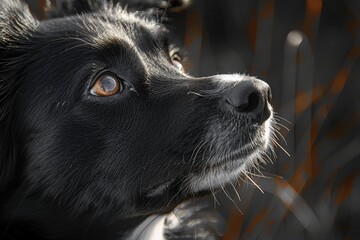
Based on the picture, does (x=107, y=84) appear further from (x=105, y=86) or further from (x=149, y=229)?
(x=149, y=229)

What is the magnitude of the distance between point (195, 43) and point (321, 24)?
1793mm

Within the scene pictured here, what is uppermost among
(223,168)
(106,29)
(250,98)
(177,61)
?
(106,29)

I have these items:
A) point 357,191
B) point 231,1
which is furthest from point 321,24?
point 357,191

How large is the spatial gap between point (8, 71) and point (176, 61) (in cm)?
92

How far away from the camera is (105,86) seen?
9.20 feet

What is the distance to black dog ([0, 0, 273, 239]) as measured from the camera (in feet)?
8.97

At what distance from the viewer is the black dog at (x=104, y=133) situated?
8.97 ft

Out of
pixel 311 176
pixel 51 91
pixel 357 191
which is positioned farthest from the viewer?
pixel 357 191

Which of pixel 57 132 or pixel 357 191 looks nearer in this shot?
pixel 57 132

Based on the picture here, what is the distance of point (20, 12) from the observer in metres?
2.99

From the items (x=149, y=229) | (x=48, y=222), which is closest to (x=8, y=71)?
(x=48, y=222)

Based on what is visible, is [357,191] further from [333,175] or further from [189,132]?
[189,132]

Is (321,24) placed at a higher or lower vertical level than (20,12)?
lower

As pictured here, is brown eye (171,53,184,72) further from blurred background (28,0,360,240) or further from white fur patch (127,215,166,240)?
white fur patch (127,215,166,240)
